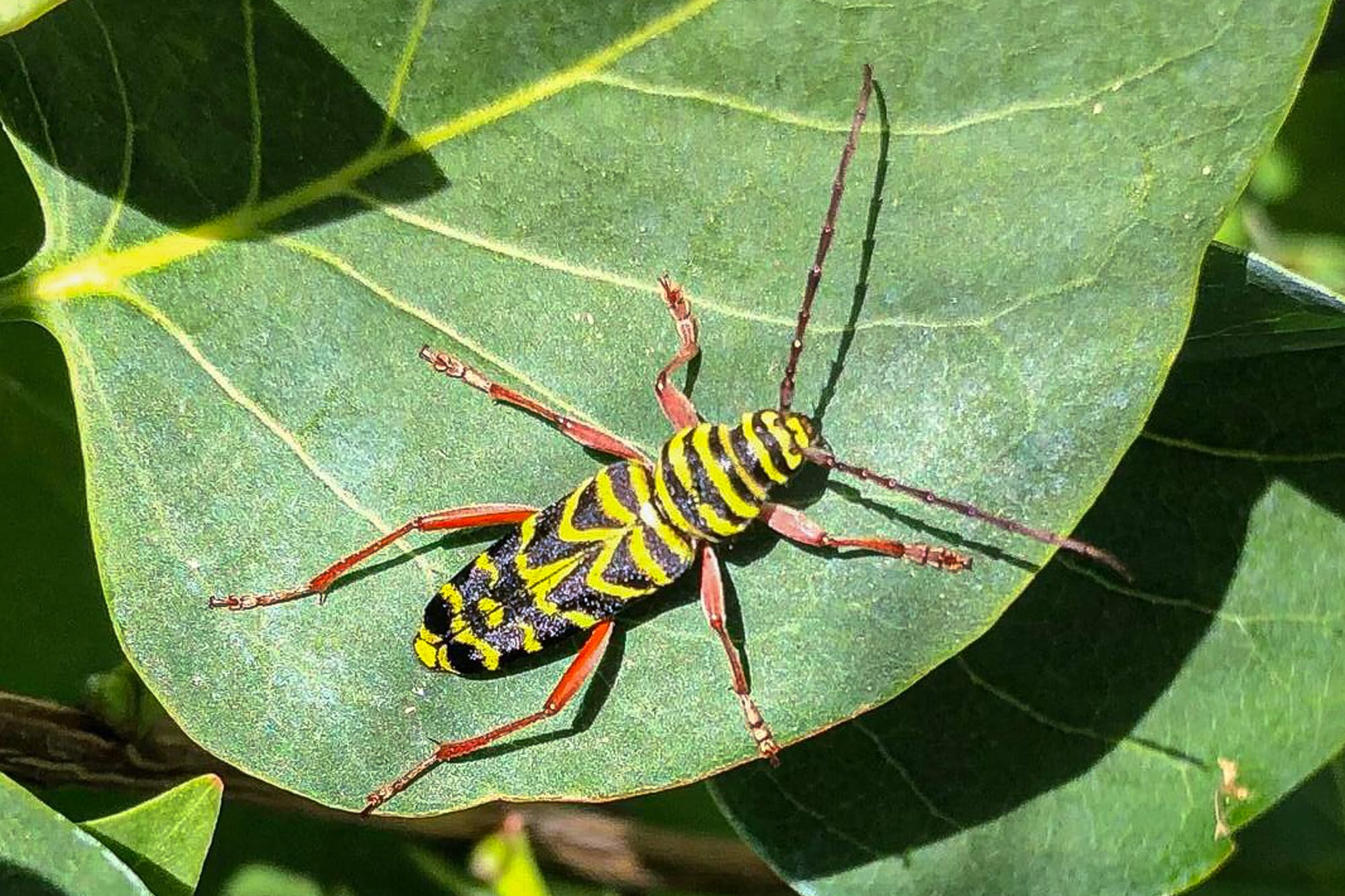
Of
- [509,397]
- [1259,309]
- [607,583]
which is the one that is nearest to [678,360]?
[509,397]

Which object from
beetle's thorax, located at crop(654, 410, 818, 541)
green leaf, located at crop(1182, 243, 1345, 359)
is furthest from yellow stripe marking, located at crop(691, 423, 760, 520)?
green leaf, located at crop(1182, 243, 1345, 359)

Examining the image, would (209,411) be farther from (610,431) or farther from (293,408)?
(610,431)

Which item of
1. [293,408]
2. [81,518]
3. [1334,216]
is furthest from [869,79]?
[1334,216]

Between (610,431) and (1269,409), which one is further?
(1269,409)

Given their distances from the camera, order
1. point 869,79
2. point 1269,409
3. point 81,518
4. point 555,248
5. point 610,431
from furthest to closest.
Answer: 1. point 81,518
2. point 1269,409
3. point 610,431
4. point 555,248
5. point 869,79

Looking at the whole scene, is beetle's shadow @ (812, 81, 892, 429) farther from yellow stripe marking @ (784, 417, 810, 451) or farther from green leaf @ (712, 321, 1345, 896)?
green leaf @ (712, 321, 1345, 896)

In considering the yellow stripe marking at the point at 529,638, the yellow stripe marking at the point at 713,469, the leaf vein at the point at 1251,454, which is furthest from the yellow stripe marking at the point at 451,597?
the leaf vein at the point at 1251,454
